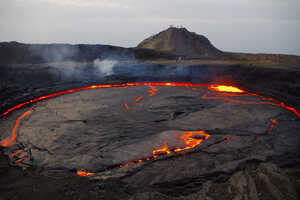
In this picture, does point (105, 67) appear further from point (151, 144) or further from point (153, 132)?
point (151, 144)

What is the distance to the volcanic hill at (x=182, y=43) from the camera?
3178cm

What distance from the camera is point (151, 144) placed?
6426 millimetres

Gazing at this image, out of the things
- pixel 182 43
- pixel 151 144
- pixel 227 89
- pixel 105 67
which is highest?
pixel 182 43

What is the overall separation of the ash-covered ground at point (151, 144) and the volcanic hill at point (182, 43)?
19.6 metres

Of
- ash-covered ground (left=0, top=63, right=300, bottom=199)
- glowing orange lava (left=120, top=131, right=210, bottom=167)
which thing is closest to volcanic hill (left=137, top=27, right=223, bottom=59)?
ash-covered ground (left=0, top=63, right=300, bottom=199)

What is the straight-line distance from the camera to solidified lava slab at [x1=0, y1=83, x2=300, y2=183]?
5527 mm

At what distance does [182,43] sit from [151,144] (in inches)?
1132

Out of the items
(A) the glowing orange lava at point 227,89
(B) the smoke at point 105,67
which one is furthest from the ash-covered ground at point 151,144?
(B) the smoke at point 105,67

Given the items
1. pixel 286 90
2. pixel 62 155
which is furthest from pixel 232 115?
pixel 62 155

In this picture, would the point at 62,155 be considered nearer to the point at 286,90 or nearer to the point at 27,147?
the point at 27,147

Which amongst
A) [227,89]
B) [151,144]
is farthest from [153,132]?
[227,89]

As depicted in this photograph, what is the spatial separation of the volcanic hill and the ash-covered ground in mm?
19551

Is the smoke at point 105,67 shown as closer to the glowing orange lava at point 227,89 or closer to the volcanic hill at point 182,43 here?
the glowing orange lava at point 227,89

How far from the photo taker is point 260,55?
2447cm
